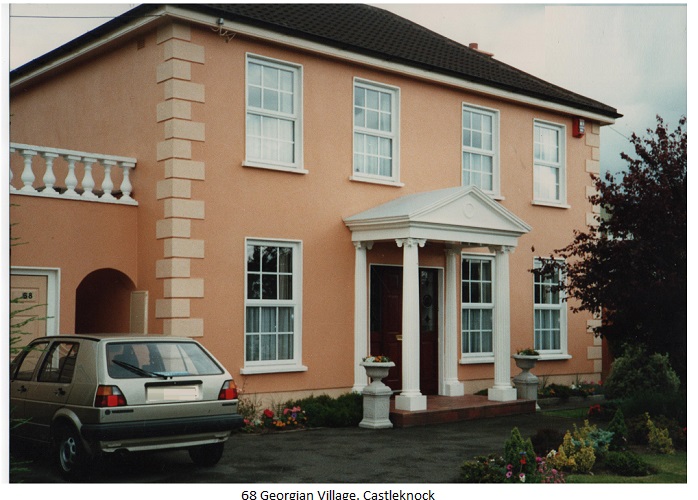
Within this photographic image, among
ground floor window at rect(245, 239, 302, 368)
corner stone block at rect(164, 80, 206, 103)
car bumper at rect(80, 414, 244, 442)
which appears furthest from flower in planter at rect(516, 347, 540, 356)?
car bumper at rect(80, 414, 244, 442)

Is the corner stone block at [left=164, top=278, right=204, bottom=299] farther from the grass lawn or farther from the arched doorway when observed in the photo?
the grass lawn

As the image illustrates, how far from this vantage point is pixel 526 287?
58.1 ft

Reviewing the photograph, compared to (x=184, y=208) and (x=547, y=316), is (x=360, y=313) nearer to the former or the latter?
(x=184, y=208)

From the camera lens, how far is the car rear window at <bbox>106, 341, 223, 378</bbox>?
8852mm

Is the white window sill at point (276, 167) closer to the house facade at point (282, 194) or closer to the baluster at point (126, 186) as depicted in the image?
the house facade at point (282, 194)

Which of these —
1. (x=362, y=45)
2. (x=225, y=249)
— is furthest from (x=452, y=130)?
(x=225, y=249)

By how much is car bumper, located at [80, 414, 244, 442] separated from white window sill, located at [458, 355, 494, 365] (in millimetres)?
7659

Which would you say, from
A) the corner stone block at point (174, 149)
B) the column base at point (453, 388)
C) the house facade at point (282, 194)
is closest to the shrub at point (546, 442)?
the house facade at point (282, 194)

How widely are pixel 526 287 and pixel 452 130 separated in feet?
12.4

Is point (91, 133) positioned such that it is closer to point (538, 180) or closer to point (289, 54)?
point (289, 54)

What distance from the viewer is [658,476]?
9664 millimetres

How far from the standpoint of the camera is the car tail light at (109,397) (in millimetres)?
8508

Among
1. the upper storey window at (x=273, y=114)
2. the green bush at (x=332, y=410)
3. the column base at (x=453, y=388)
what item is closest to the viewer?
the green bush at (x=332, y=410)

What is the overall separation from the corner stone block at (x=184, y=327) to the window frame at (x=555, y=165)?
849 centimetres
